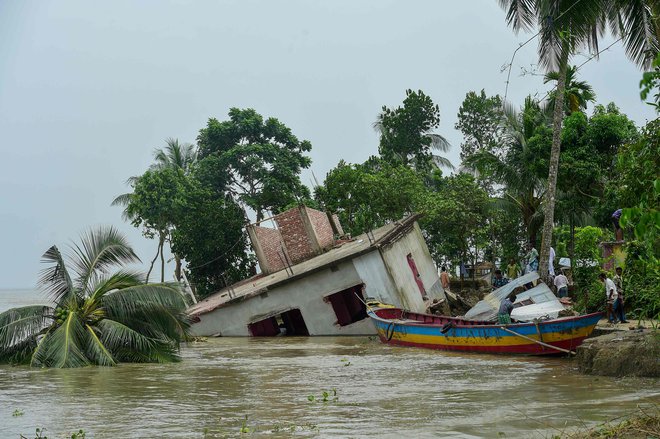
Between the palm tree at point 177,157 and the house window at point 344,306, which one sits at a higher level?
the palm tree at point 177,157

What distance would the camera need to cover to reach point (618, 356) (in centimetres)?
1520

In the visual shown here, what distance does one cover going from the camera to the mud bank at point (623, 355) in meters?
14.7

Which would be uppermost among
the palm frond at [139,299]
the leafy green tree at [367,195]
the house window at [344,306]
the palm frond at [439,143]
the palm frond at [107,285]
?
the palm frond at [439,143]

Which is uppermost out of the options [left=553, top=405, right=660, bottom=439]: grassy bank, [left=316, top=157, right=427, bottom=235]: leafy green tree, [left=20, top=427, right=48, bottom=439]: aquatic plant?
[left=316, top=157, right=427, bottom=235]: leafy green tree

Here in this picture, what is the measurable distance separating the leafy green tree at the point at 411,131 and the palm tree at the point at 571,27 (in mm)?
31580

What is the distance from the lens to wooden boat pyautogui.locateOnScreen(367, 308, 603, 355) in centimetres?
1838

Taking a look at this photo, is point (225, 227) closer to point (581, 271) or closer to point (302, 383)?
point (581, 271)

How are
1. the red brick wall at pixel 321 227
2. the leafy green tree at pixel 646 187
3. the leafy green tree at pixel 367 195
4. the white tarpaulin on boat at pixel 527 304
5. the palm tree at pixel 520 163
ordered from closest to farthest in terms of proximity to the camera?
the leafy green tree at pixel 646 187
the white tarpaulin on boat at pixel 527 304
the palm tree at pixel 520 163
the red brick wall at pixel 321 227
the leafy green tree at pixel 367 195

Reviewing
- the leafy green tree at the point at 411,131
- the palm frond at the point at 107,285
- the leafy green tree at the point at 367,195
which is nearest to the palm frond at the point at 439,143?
the leafy green tree at the point at 411,131

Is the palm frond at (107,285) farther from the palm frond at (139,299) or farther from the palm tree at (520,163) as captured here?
the palm tree at (520,163)

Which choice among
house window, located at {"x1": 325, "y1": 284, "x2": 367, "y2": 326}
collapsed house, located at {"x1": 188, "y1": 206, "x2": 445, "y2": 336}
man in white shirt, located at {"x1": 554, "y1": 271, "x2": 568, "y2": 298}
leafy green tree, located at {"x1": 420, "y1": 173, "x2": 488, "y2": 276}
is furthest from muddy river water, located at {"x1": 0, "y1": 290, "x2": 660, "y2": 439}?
leafy green tree, located at {"x1": 420, "y1": 173, "x2": 488, "y2": 276}

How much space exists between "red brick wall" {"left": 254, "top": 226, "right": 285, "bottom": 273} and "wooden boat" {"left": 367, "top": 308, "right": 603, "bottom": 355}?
455 inches

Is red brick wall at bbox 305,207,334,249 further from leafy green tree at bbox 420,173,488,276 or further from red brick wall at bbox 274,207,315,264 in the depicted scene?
leafy green tree at bbox 420,173,488,276

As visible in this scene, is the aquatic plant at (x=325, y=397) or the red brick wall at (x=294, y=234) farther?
the red brick wall at (x=294, y=234)
